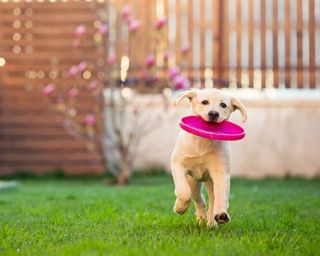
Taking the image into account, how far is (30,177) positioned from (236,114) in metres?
2.64

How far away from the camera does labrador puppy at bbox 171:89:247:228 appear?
171 inches

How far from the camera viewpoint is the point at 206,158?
176 inches

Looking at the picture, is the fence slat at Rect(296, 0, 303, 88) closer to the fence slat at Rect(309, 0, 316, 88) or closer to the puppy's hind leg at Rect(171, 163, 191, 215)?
the fence slat at Rect(309, 0, 316, 88)

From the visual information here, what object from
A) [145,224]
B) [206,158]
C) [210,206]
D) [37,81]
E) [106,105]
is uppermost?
[206,158]

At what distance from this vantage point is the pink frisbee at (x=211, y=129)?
169 inches

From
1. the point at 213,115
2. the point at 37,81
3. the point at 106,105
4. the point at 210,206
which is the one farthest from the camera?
the point at 106,105

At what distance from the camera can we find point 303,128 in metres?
10.1

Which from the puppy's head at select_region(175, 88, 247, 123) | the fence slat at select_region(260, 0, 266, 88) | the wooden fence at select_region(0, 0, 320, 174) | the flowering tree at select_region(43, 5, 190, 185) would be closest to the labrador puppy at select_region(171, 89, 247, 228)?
the puppy's head at select_region(175, 88, 247, 123)

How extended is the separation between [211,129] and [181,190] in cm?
36

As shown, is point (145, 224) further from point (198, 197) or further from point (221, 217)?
point (221, 217)

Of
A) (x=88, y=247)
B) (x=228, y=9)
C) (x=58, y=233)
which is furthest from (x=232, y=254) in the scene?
(x=228, y=9)

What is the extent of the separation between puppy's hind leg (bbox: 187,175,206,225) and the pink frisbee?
0.39 m

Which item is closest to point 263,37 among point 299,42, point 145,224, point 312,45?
A: point 299,42

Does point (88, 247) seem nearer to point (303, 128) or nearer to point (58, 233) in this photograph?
point (58, 233)
